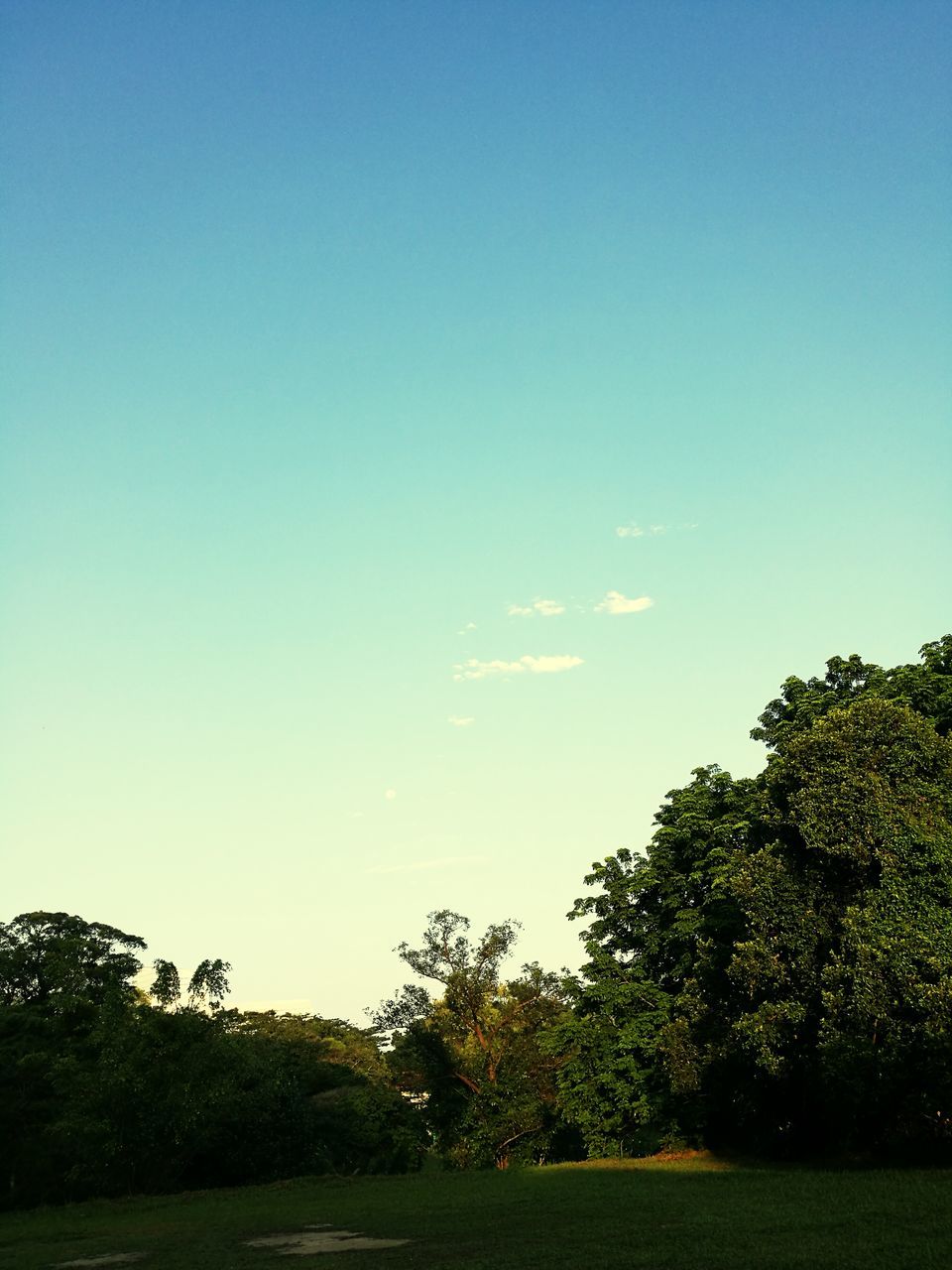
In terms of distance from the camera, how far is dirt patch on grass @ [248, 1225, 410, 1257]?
629 inches

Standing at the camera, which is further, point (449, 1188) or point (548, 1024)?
point (548, 1024)

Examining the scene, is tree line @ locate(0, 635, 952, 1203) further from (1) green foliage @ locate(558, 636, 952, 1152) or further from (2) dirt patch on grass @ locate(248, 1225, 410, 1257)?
(2) dirt patch on grass @ locate(248, 1225, 410, 1257)

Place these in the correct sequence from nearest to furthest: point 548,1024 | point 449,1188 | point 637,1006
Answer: point 449,1188 < point 637,1006 < point 548,1024

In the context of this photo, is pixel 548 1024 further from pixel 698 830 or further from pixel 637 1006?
pixel 698 830

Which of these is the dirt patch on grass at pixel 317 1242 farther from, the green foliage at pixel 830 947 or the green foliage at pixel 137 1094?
the green foliage at pixel 137 1094

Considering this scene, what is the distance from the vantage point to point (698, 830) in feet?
121

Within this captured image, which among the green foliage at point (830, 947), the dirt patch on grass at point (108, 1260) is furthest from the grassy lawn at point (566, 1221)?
the green foliage at point (830, 947)

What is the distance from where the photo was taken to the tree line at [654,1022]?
2102cm

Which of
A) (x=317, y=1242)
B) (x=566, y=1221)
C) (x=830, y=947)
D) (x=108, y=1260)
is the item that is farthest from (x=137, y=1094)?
(x=830, y=947)

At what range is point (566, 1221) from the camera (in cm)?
1673

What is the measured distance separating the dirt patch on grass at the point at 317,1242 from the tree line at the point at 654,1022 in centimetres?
1025

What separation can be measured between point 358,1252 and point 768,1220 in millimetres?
6433

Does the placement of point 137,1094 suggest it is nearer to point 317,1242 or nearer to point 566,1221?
point 317,1242

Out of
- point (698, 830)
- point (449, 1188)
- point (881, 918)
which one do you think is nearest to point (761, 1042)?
point (881, 918)
